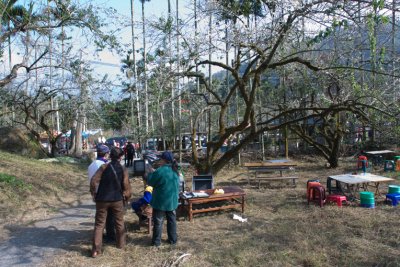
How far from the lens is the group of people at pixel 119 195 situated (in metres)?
5.40

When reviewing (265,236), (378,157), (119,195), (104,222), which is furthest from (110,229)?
(378,157)

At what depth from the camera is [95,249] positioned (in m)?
5.29

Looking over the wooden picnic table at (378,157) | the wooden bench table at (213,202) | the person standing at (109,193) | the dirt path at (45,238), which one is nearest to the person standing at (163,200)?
the person standing at (109,193)

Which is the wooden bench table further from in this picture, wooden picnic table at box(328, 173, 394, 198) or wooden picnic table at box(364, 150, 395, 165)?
wooden picnic table at box(364, 150, 395, 165)

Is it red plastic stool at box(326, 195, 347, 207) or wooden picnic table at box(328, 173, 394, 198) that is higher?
wooden picnic table at box(328, 173, 394, 198)

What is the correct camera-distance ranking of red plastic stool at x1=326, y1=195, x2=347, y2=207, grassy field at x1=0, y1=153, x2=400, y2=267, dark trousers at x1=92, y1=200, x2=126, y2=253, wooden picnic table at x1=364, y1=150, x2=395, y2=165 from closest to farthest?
grassy field at x1=0, y1=153, x2=400, y2=267, dark trousers at x1=92, y1=200, x2=126, y2=253, red plastic stool at x1=326, y1=195, x2=347, y2=207, wooden picnic table at x1=364, y1=150, x2=395, y2=165

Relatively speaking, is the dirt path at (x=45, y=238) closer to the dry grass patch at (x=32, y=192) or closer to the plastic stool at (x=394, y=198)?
the dry grass patch at (x=32, y=192)

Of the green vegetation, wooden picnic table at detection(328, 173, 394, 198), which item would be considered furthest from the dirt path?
wooden picnic table at detection(328, 173, 394, 198)

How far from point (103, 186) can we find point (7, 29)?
7280 millimetres

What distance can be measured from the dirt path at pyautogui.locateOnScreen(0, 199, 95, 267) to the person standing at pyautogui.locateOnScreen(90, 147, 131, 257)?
65cm

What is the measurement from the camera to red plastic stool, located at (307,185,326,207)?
793cm

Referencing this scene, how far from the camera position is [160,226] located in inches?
223

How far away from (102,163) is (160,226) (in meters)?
1.31

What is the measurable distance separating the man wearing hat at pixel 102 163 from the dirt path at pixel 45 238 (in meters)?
0.42
